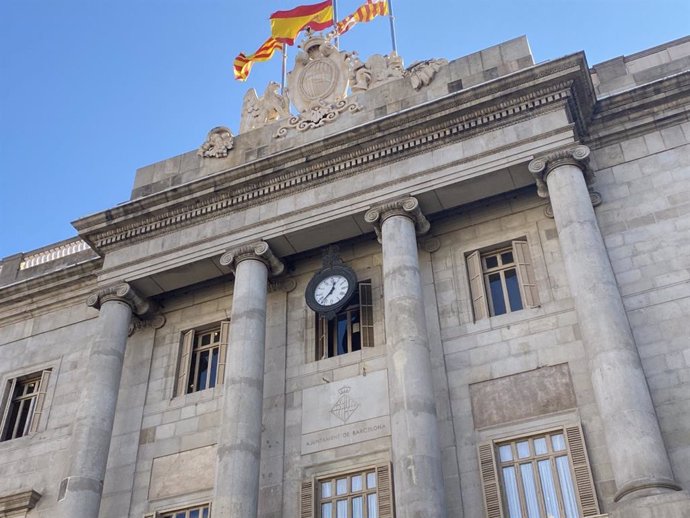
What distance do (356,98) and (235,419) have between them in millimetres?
9487

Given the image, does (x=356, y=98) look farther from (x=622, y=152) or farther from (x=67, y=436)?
(x=67, y=436)

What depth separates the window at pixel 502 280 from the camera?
67.0 feet

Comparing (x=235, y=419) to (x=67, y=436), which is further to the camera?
(x=67, y=436)

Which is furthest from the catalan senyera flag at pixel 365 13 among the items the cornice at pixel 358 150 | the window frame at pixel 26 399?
the window frame at pixel 26 399

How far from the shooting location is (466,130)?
71.1ft

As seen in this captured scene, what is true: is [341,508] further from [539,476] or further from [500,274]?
[500,274]

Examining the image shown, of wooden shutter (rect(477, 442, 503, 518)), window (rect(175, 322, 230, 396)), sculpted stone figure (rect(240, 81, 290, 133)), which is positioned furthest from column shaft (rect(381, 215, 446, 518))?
sculpted stone figure (rect(240, 81, 290, 133))

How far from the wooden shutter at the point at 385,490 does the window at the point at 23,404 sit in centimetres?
1047

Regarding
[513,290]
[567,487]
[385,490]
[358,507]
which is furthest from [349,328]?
[567,487]

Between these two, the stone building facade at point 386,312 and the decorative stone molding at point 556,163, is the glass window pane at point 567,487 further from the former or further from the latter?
the decorative stone molding at point 556,163

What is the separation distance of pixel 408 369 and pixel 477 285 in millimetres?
3556

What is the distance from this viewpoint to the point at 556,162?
20.4m

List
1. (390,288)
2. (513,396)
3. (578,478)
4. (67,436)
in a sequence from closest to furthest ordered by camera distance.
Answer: (578,478)
(513,396)
(390,288)
(67,436)

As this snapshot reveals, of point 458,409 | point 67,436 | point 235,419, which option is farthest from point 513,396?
point 67,436
